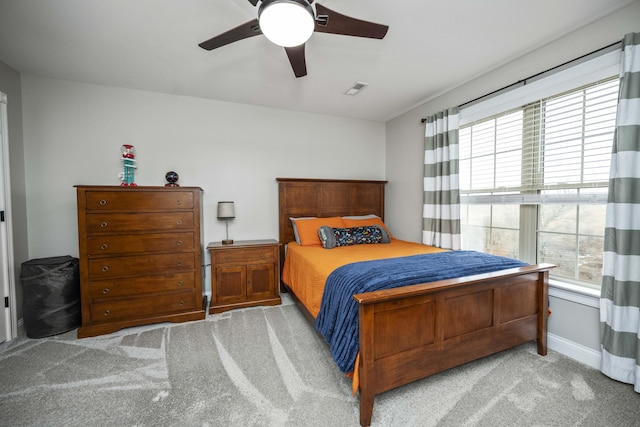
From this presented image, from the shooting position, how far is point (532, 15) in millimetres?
1798

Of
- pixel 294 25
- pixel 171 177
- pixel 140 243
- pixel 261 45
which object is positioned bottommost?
pixel 140 243

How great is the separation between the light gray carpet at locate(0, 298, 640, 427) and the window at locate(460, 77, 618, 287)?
0.84 meters

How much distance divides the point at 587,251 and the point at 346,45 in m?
2.53

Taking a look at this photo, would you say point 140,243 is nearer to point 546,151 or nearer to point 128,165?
point 128,165

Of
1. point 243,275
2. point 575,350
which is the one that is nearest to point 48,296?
point 243,275

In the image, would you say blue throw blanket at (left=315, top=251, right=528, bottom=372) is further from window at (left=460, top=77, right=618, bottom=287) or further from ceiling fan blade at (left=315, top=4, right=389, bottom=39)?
ceiling fan blade at (left=315, top=4, right=389, bottom=39)

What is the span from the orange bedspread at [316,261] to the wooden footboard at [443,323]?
0.65 m

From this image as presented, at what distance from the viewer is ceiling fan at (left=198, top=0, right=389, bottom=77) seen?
4.12 ft

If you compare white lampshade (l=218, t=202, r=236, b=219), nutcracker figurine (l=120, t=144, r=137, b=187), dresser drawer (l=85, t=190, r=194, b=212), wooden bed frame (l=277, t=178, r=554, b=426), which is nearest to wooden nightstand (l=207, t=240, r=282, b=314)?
white lampshade (l=218, t=202, r=236, b=219)

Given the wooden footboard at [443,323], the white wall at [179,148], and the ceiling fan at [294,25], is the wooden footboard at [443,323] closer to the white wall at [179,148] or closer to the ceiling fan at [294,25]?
the ceiling fan at [294,25]

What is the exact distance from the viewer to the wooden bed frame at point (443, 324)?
1391 millimetres

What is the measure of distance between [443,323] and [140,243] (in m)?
2.68

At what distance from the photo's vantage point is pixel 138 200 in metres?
2.43

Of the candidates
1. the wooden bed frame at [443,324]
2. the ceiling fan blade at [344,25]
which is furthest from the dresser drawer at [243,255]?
the ceiling fan blade at [344,25]
